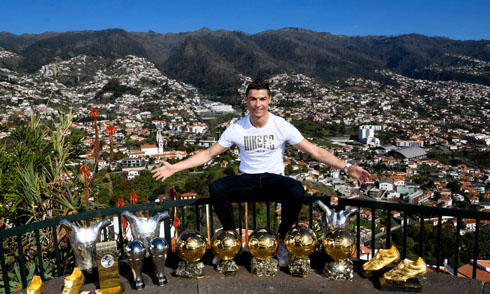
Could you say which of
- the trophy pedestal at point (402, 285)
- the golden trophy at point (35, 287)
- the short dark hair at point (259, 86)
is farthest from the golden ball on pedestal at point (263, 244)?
the golden trophy at point (35, 287)

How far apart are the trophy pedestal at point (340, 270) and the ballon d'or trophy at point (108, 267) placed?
121 centimetres

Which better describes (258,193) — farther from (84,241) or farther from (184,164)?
(84,241)

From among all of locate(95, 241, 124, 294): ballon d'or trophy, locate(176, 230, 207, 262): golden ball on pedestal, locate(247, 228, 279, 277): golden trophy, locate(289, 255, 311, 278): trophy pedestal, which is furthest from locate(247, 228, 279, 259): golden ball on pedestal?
locate(95, 241, 124, 294): ballon d'or trophy

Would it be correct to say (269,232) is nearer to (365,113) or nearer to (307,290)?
(307,290)

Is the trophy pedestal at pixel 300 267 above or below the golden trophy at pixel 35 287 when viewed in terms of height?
below

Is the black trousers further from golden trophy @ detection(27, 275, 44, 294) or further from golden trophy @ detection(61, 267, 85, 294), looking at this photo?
golden trophy @ detection(27, 275, 44, 294)

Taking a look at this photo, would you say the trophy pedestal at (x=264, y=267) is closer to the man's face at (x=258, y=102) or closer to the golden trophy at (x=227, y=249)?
the golden trophy at (x=227, y=249)

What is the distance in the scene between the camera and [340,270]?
79.7 inches

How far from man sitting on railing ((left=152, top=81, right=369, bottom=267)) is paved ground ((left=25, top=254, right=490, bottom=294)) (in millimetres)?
337

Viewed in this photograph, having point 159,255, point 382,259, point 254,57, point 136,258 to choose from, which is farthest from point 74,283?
point 254,57

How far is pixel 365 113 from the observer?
2879 inches

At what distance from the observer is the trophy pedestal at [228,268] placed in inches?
83.1

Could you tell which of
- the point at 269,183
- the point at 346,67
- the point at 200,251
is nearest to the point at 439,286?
the point at 269,183

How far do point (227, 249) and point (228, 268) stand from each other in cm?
13
